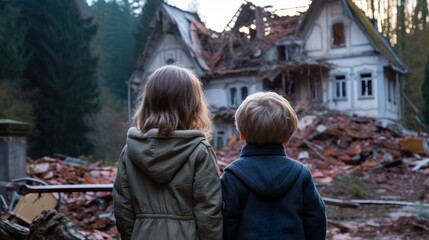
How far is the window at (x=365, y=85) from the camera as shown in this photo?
87.6 feet

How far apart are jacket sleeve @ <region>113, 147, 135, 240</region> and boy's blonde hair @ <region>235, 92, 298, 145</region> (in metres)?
0.68

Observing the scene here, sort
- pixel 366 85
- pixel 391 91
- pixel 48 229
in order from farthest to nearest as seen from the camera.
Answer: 1. pixel 391 91
2. pixel 366 85
3. pixel 48 229

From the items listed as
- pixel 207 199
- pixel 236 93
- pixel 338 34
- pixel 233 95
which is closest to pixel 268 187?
pixel 207 199

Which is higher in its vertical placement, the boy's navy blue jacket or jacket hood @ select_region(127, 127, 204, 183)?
jacket hood @ select_region(127, 127, 204, 183)

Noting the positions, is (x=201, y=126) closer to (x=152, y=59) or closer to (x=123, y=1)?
(x=152, y=59)

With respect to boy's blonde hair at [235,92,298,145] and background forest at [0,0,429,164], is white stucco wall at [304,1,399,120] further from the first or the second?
boy's blonde hair at [235,92,298,145]

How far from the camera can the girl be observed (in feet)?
8.79

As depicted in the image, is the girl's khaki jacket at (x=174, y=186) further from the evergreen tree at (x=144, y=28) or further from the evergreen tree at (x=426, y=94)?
the evergreen tree at (x=144, y=28)

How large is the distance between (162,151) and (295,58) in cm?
2539

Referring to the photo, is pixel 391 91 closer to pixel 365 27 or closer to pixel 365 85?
pixel 365 85

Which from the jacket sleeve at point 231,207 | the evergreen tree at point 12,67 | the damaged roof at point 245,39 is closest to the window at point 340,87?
the damaged roof at point 245,39

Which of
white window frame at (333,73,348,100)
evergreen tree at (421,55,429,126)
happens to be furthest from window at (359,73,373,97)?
evergreen tree at (421,55,429,126)

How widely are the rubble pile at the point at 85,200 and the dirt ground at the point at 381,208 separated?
11.6 feet

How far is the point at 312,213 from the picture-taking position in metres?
2.81
